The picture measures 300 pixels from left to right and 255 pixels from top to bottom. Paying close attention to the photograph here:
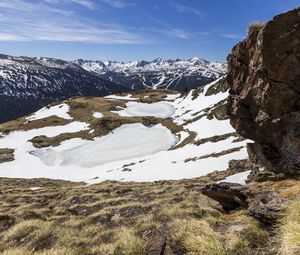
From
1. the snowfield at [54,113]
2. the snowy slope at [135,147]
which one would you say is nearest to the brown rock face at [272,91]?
the snowy slope at [135,147]

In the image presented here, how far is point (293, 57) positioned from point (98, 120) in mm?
90351

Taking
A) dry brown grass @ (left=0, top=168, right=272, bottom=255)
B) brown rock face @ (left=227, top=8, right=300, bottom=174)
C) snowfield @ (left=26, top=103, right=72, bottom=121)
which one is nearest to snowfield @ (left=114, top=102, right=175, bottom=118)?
snowfield @ (left=26, top=103, right=72, bottom=121)

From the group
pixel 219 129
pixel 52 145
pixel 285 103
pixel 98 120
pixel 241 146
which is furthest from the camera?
pixel 98 120

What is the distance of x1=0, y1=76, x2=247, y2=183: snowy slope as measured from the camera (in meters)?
49.0

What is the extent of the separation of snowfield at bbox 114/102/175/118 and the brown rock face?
91779mm

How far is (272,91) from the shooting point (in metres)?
16.2

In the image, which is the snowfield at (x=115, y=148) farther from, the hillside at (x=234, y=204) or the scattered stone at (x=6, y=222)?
the scattered stone at (x=6, y=222)

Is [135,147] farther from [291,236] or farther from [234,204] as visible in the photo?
[291,236]

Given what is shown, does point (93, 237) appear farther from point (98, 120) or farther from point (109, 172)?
point (98, 120)

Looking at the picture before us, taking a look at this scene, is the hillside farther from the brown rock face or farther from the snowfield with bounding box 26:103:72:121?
the snowfield with bounding box 26:103:72:121

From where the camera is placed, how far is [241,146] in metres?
45.8

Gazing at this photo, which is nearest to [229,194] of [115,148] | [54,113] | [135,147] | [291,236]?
[291,236]

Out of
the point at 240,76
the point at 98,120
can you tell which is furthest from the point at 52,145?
the point at 240,76

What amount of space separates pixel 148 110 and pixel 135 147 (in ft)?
157
